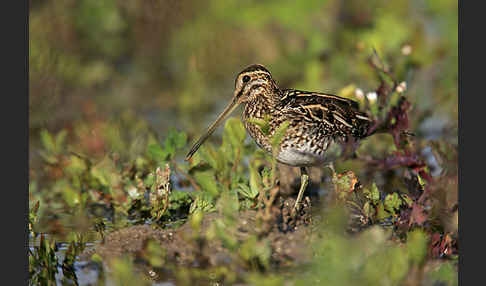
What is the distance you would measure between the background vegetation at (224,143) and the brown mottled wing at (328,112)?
119mm

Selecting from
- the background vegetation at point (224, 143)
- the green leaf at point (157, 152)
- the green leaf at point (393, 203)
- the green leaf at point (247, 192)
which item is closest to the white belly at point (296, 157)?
the background vegetation at point (224, 143)

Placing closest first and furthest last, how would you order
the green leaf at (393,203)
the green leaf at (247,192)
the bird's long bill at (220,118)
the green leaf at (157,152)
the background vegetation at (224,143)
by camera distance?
the background vegetation at (224,143) → the green leaf at (393,203) → the green leaf at (247,192) → the bird's long bill at (220,118) → the green leaf at (157,152)

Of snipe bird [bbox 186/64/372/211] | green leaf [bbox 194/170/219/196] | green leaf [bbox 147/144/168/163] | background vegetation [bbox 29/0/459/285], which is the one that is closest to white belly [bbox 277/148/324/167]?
snipe bird [bbox 186/64/372/211]

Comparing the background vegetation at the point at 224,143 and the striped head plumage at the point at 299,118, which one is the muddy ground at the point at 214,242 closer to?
the background vegetation at the point at 224,143

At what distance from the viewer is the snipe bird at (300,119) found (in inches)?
190

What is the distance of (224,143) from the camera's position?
556cm

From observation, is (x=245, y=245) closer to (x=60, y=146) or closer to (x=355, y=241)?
(x=355, y=241)

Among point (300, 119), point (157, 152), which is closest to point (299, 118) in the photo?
point (300, 119)

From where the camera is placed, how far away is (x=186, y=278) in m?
4.29

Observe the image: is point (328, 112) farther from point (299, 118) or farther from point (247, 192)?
point (247, 192)

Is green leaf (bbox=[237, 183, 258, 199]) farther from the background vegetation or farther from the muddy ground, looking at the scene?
the muddy ground

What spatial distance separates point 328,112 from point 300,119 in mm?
231

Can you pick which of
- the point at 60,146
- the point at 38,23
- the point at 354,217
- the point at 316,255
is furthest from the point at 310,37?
the point at 316,255

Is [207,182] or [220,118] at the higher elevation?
[220,118]
